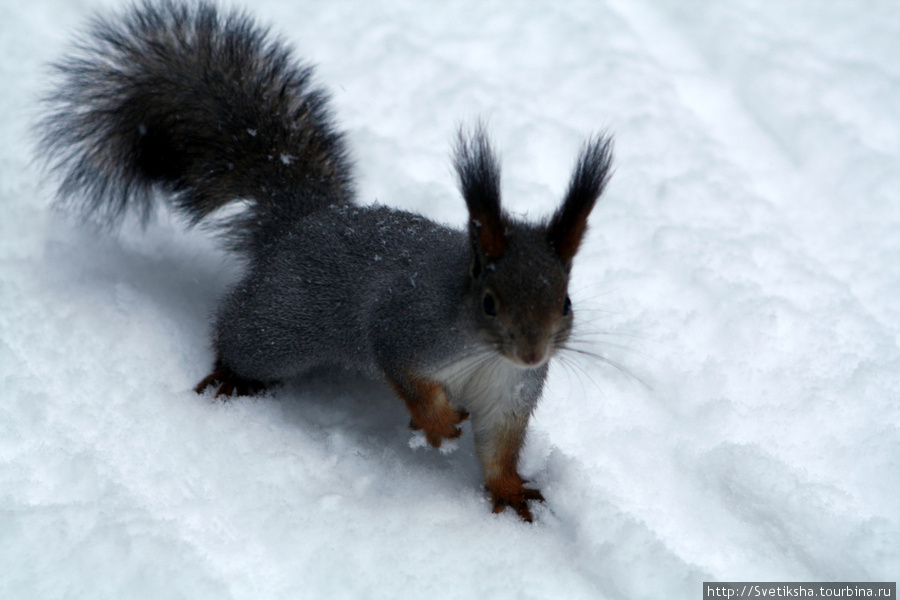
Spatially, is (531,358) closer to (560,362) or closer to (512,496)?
(560,362)

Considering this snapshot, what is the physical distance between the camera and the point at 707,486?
209cm

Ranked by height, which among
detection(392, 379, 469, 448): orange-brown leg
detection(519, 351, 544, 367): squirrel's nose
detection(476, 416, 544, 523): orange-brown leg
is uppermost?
detection(519, 351, 544, 367): squirrel's nose

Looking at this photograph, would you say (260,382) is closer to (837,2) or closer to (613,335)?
(613,335)

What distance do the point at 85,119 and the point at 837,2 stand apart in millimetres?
3830

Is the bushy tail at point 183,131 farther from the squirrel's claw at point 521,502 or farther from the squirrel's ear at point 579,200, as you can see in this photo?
the squirrel's claw at point 521,502

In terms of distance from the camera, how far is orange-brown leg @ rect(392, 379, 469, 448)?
2.02m

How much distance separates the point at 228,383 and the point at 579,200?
1.29m

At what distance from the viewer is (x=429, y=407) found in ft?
6.69

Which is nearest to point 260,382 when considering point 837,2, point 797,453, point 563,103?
point 797,453

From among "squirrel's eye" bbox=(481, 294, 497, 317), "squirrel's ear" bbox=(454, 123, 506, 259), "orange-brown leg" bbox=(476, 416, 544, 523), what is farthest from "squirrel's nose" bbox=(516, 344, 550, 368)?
"orange-brown leg" bbox=(476, 416, 544, 523)

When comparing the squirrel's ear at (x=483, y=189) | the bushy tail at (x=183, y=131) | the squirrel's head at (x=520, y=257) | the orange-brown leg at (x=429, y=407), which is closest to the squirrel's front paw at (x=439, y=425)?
the orange-brown leg at (x=429, y=407)

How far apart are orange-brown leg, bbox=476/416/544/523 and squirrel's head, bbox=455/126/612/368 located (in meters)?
0.36

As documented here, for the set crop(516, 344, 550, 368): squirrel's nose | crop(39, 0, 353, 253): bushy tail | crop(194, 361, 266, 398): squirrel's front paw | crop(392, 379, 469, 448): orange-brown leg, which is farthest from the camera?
crop(39, 0, 353, 253): bushy tail

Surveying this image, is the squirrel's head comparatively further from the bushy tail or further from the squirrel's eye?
the bushy tail
